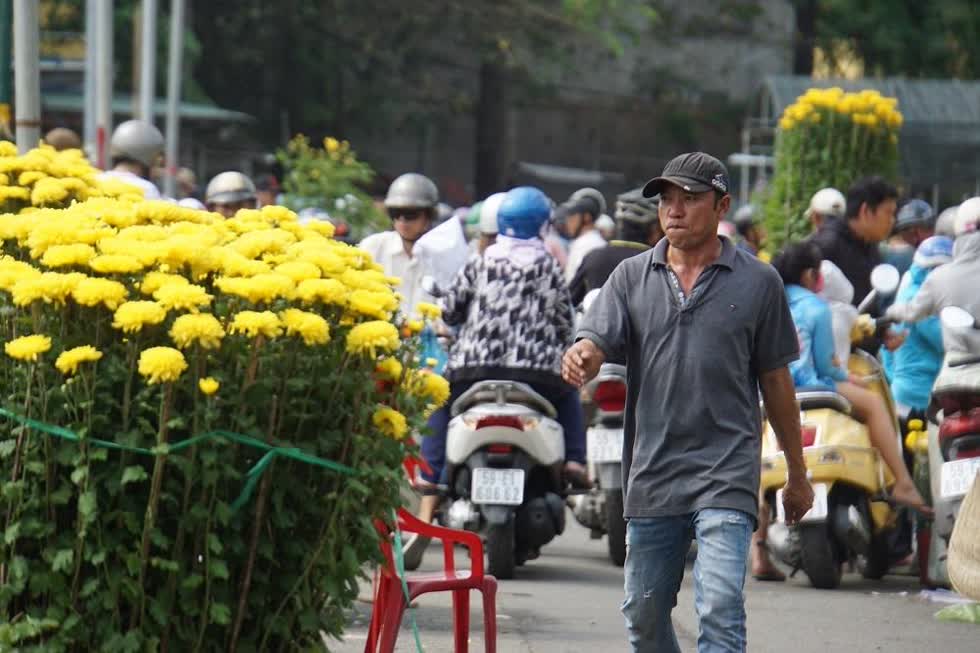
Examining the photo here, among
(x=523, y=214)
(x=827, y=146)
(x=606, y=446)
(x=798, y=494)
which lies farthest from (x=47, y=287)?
(x=827, y=146)

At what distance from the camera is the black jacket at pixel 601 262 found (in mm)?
10992

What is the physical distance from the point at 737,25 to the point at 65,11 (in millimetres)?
15565

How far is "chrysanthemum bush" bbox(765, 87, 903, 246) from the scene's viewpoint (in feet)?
49.9

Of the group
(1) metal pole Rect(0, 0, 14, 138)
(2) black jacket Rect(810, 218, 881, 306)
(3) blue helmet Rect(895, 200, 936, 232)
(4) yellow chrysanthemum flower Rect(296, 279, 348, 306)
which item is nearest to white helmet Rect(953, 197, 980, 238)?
(2) black jacket Rect(810, 218, 881, 306)

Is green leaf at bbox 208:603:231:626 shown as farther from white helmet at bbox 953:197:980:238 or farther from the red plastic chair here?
white helmet at bbox 953:197:980:238

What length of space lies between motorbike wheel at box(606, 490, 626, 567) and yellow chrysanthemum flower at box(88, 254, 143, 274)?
16.6ft

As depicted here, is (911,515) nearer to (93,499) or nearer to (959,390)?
(959,390)

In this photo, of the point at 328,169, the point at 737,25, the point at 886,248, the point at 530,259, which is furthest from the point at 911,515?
the point at 737,25

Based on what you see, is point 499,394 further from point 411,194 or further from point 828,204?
point 828,204

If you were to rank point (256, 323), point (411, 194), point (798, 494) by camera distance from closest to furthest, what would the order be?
point (256, 323)
point (798, 494)
point (411, 194)

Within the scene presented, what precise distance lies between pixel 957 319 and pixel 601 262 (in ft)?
8.97

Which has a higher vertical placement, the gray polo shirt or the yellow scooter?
the gray polo shirt

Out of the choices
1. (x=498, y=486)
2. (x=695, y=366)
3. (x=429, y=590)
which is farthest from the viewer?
(x=498, y=486)

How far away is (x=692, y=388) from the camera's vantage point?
567 cm
